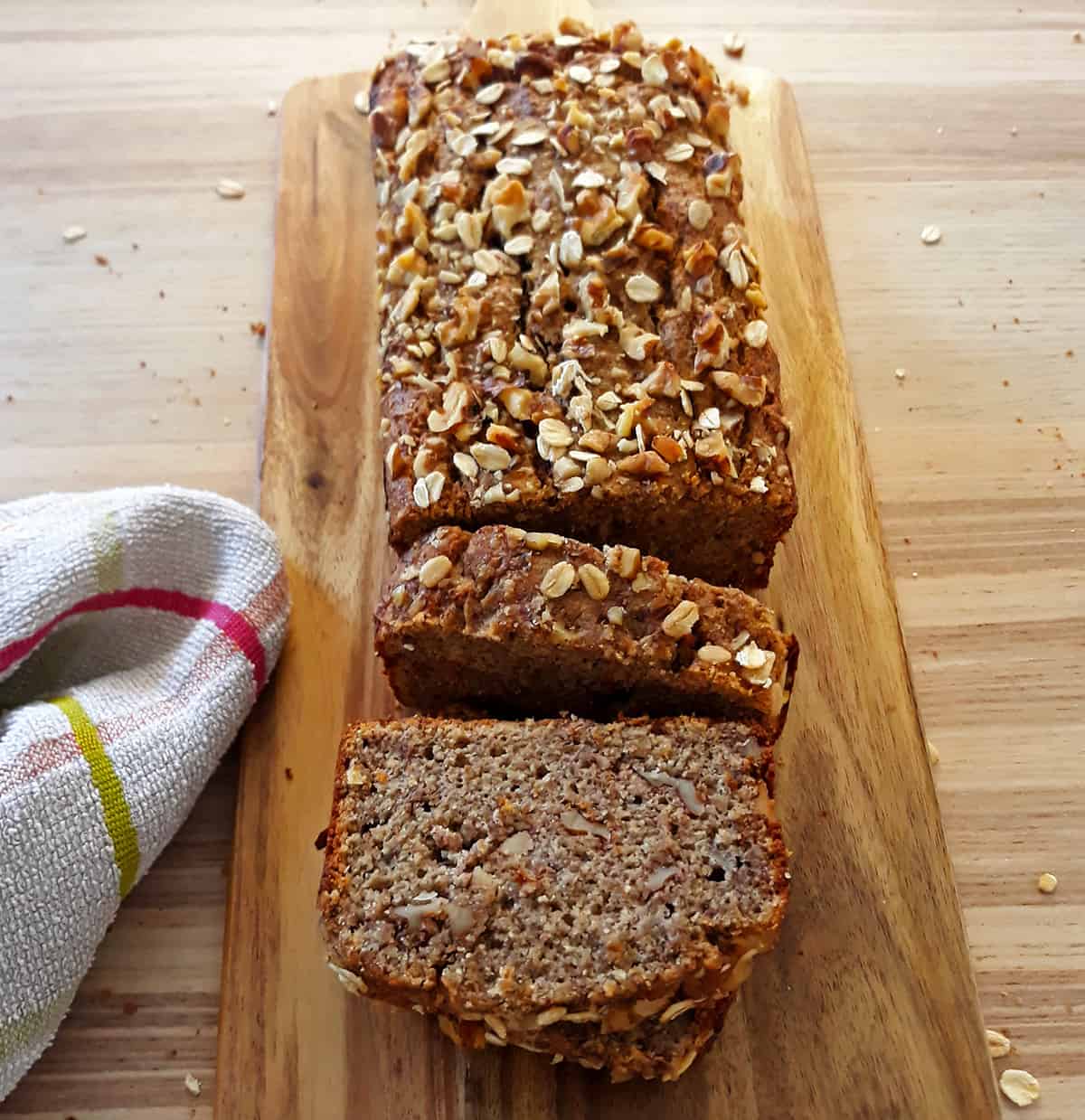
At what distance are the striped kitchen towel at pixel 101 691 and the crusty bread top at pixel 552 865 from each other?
405 millimetres

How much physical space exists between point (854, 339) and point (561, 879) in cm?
167

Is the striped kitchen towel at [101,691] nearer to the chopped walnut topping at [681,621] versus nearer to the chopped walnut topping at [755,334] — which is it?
the chopped walnut topping at [681,621]

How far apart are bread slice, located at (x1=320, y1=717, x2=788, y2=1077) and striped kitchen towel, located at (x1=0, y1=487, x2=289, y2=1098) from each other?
0.42m

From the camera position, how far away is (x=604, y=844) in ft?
6.77

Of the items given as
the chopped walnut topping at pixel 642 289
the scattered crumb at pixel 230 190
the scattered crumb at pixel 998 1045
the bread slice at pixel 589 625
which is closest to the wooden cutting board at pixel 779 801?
the scattered crumb at pixel 998 1045

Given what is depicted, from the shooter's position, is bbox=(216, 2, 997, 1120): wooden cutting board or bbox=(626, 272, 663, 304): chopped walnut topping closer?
bbox=(216, 2, 997, 1120): wooden cutting board

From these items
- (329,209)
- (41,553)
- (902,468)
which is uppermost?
(329,209)

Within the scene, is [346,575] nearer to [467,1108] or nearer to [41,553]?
[41,553]

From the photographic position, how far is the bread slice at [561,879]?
197 cm

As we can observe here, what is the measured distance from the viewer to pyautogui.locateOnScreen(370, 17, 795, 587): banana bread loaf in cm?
230

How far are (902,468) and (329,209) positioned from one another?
1.54 m

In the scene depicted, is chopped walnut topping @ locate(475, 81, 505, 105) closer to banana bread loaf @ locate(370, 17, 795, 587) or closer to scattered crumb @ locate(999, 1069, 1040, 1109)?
banana bread loaf @ locate(370, 17, 795, 587)

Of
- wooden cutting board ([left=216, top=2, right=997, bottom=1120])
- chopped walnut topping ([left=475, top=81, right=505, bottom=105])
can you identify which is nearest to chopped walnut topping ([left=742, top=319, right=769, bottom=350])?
wooden cutting board ([left=216, top=2, right=997, bottom=1120])

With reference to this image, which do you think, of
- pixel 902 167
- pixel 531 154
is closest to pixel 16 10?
pixel 531 154
